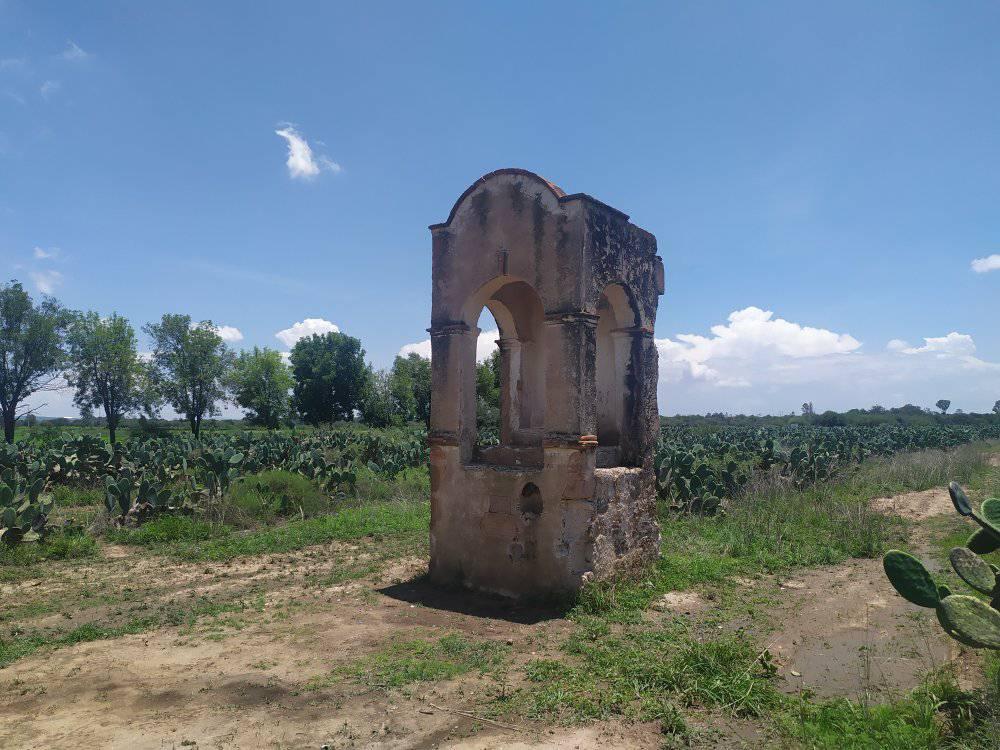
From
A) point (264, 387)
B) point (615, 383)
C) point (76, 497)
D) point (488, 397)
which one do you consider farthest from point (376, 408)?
point (615, 383)

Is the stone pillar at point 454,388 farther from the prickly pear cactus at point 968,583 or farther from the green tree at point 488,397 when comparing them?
the green tree at point 488,397

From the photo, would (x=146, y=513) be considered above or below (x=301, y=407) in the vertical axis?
below

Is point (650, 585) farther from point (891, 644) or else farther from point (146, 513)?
point (146, 513)

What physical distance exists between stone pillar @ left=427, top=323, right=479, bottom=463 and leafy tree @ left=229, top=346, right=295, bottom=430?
4126 centimetres

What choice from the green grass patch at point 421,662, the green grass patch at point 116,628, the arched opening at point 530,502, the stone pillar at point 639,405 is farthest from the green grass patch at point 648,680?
the green grass patch at point 116,628

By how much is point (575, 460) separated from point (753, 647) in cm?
247

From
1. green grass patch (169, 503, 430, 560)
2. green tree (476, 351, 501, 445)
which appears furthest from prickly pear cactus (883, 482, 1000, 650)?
green tree (476, 351, 501, 445)

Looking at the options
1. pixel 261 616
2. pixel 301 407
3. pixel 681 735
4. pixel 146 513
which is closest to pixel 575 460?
pixel 681 735

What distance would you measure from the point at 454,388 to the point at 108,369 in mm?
37305

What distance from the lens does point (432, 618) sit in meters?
6.58

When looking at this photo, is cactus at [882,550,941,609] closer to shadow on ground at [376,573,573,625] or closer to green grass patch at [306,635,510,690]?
green grass patch at [306,635,510,690]

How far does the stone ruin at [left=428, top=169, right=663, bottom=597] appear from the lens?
6941 millimetres

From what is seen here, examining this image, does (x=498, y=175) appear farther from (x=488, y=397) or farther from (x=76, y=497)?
(x=488, y=397)

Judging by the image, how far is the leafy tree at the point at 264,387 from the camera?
47.6 meters
